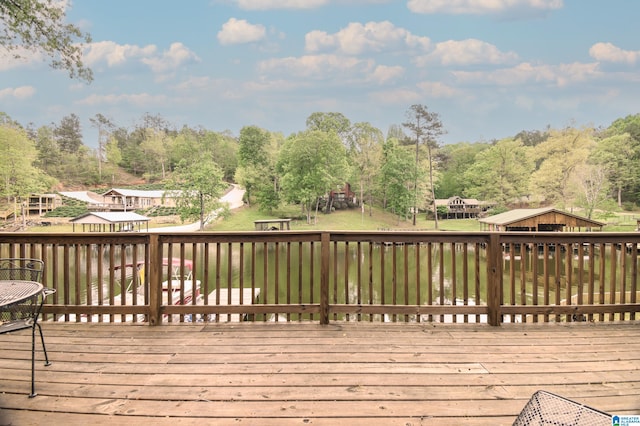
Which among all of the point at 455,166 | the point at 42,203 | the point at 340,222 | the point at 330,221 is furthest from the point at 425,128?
the point at 42,203

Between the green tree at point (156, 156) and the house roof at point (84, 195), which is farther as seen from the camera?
the green tree at point (156, 156)

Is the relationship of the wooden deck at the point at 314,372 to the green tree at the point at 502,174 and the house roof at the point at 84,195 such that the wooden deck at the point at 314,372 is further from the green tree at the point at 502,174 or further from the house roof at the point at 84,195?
the house roof at the point at 84,195

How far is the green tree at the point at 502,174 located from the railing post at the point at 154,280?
2698cm

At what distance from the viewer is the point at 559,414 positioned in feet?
3.24

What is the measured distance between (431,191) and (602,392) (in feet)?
85.1

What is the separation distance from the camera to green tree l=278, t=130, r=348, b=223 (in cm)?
2398

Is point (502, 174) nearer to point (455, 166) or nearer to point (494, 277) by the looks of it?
point (455, 166)

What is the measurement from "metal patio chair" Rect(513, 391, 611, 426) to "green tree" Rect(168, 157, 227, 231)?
20354 millimetres

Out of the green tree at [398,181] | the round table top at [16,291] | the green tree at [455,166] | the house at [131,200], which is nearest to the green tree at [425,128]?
the green tree at [398,181]

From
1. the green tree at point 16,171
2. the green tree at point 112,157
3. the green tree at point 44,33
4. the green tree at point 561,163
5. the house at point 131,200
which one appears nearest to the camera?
the green tree at point 44,33

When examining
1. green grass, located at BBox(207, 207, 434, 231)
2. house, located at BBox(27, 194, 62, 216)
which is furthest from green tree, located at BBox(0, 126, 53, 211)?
green grass, located at BBox(207, 207, 434, 231)

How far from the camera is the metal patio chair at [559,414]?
3.09 feet

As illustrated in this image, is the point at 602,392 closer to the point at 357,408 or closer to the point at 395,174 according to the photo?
the point at 357,408

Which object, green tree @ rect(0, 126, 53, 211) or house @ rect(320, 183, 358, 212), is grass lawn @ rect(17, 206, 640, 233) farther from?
green tree @ rect(0, 126, 53, 211)
